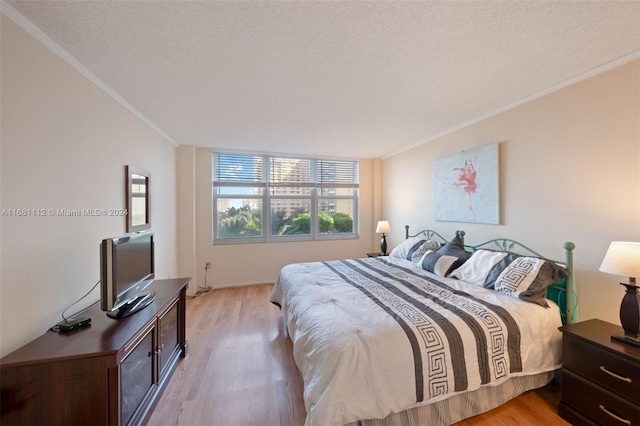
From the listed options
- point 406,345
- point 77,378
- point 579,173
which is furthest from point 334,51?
point 77,378

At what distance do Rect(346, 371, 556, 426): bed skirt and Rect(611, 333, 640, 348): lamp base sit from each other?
539 millimetres

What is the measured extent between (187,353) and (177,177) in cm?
271

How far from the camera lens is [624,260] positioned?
1491 mm

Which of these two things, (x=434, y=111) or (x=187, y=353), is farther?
(x=434, y=111)

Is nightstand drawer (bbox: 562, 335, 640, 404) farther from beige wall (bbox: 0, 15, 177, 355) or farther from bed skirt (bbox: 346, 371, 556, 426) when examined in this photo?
beige wall (bbox: 0, 15, 177, 355)

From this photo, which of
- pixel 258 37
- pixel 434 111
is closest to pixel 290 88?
pixel 258 37

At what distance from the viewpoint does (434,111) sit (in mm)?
2709

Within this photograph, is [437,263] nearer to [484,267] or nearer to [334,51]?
[484,267]

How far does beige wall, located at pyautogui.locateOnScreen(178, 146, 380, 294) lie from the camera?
405 centimetres

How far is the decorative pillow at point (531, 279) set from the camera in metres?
1.89

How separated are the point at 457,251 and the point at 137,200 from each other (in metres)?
3.55

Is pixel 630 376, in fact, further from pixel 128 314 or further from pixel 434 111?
pixel 128 314

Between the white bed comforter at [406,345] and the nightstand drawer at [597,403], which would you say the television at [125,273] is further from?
the nightstand drawer at [597,403]

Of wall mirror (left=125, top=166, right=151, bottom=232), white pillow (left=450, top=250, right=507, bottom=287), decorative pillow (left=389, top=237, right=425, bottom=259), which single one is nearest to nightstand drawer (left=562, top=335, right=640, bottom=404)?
white pillow (left=450, top=250, right=507, bottom=287)
